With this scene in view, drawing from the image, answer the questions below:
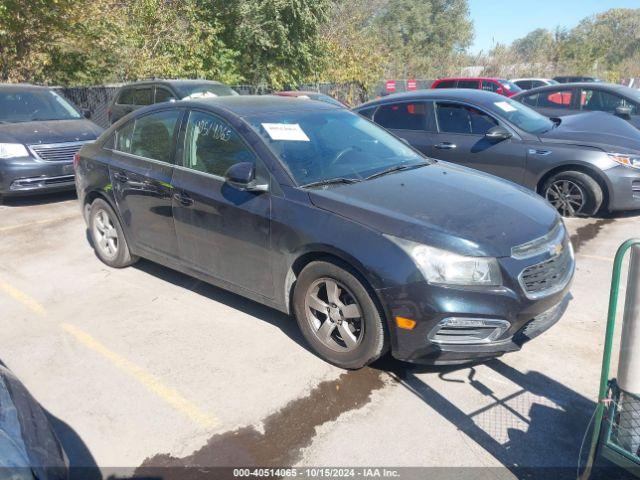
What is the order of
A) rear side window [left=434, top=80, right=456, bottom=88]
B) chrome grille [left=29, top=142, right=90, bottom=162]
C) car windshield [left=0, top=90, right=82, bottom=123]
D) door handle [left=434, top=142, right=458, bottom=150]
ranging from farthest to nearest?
rear side window [left=434, top=80, right=456, bottom=88] < car windshield [left=0, top=90, right=82, bottom=123] < chrome grille [left=29, top=142, right=90, bottom=162] < door handle [left=434, top=142, right=458, bottom=150]

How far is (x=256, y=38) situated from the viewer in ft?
63.0

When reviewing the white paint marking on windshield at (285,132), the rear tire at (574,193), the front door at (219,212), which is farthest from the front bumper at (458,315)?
the rear tire at (574,193)

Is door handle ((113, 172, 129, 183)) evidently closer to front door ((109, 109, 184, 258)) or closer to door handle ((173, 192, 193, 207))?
front door ((109, 109, 184, 258))

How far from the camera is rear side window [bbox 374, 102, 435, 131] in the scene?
7.77m

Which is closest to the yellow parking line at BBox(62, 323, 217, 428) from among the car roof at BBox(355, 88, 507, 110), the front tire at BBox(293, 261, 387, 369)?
the front tire at BBox(293, 261, 387, 369)

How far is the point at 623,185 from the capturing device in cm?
679

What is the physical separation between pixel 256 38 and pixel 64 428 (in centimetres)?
1788

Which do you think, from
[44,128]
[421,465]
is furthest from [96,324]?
[44,128]

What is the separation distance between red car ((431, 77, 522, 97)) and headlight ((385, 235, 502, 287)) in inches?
620

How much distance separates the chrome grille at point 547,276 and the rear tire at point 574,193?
3.59 m

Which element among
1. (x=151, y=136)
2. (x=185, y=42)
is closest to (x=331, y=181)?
(x=151, y=136)

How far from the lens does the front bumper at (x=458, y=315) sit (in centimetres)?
319

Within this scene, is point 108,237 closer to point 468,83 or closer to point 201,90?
point 201,90

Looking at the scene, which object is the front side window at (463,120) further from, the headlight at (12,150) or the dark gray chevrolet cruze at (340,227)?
the headlight at (12,150)
